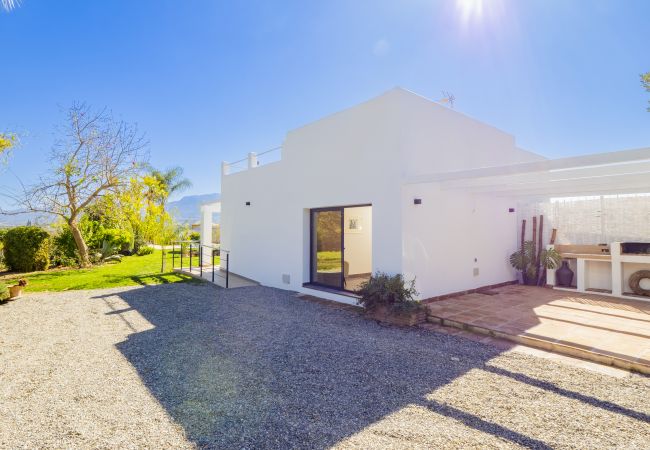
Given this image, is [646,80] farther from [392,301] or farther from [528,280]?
[392,301]

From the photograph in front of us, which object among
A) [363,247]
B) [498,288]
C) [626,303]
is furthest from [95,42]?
[626,303]

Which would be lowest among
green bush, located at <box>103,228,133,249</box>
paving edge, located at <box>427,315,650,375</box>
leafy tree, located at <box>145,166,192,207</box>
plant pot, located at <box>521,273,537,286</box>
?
paving edge, located at <box>427,315,650,375</box>

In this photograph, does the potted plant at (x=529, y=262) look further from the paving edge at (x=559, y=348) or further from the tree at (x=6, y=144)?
the tree at (x=6, y=144)

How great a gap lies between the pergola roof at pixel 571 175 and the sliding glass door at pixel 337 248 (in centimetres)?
258

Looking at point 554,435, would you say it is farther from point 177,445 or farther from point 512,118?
point 512,118

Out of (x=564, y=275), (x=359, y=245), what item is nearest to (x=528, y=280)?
(x=564, y=275)

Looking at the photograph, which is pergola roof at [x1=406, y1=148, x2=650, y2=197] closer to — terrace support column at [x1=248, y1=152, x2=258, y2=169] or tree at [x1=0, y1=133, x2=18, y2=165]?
terrace support column at [x1=248, y1=152, x2=258, y2=169]

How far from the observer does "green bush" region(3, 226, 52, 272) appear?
13.3 metres

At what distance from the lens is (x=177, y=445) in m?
2.77

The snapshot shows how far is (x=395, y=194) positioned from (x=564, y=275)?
21.6 feet

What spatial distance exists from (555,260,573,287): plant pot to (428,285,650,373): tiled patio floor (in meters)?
1.00

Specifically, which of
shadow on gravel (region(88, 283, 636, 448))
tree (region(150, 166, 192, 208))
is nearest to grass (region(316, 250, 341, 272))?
shadow on gravel (region(88, 283, 636, 448))

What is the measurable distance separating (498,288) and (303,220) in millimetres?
6166

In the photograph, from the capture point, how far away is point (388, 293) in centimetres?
657
